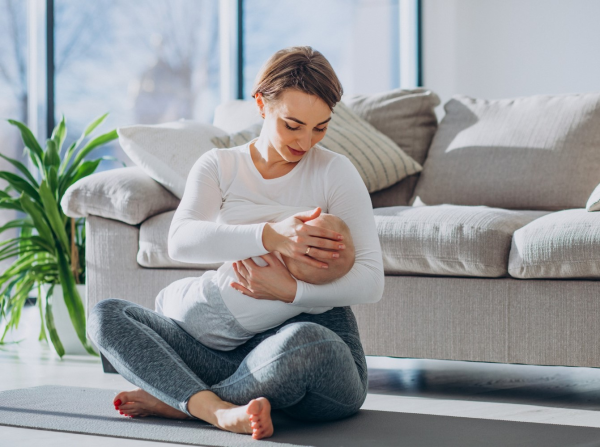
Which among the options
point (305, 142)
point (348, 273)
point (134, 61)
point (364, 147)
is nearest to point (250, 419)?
point (348, 273)

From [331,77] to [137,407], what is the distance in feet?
2.68

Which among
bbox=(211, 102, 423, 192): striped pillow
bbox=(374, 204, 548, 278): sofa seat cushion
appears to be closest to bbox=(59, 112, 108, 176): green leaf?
bbox=(211, 102, 423, 192): striped pillow

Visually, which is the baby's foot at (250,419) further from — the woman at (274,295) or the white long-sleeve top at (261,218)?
the white long-sleeve top at (261,218)

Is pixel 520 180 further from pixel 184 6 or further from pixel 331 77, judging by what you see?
pixel 184 6

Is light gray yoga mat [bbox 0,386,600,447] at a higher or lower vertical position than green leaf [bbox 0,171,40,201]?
lower

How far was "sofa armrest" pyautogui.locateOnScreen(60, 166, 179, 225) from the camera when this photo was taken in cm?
258

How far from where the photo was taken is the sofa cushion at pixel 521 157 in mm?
2766

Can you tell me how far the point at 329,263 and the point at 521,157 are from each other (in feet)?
4.83

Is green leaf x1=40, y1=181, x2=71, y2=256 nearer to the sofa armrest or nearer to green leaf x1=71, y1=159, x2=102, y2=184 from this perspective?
green leaf x1=71, y1=159, x2=102, y2=184

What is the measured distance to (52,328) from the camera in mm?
2945

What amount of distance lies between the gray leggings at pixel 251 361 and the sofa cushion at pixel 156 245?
0.77 metres

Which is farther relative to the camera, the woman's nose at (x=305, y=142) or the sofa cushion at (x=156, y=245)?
the sofa cushion at (x=156, y=245)

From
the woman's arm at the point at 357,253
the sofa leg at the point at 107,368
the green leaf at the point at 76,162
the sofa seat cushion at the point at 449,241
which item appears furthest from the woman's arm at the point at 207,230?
the green leaf at the point at 76,162

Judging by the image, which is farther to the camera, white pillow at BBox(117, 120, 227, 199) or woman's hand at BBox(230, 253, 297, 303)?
white pillow at BBox(117, 120, 227, 199)
